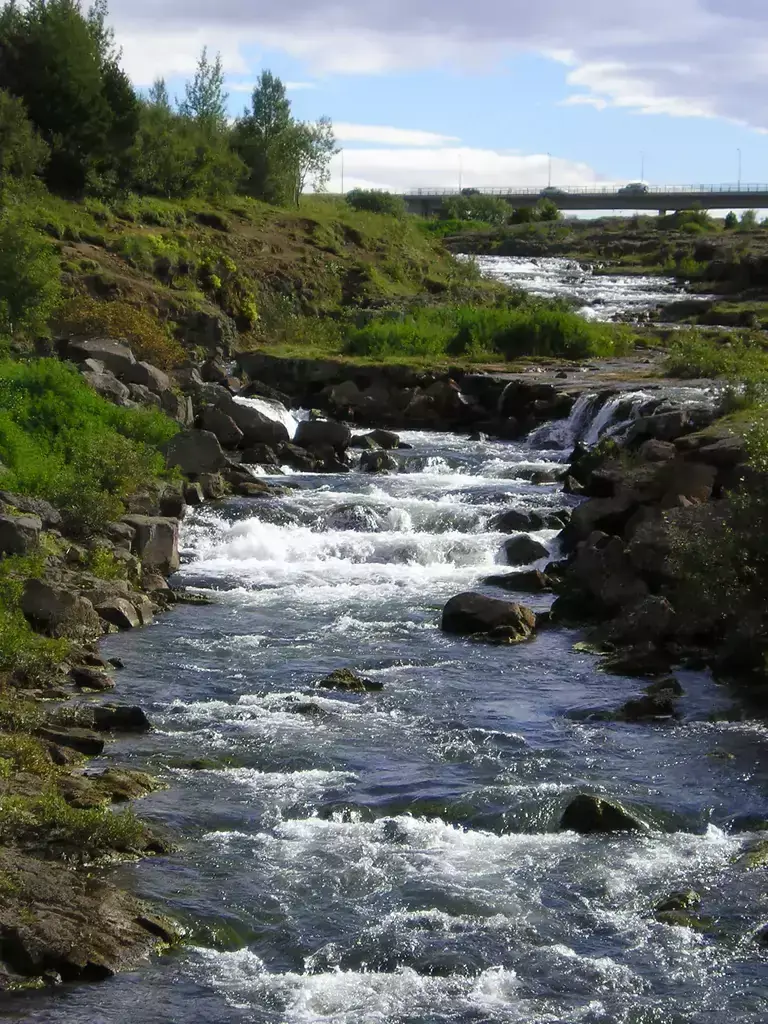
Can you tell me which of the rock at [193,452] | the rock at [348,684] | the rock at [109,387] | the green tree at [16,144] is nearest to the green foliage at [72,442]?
the rock at [193,452]

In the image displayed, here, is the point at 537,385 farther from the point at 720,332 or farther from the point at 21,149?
the point at 21,149

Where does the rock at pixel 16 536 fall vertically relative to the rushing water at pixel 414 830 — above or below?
above

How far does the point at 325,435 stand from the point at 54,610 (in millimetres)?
14912

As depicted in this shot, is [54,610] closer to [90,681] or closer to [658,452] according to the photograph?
[90,681]

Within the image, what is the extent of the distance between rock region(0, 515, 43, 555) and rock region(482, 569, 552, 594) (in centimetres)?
768

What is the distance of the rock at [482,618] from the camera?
20.8m

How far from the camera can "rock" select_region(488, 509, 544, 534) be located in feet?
87.2

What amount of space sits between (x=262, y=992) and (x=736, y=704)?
885cm

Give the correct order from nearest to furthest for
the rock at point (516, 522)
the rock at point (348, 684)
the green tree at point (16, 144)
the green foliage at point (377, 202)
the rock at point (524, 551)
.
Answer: the rock at point (348, 684) → the rock at point (524, 551) → the rock at point (516, 522) → the green tree at point (16, 144) → the green foliage at point (377, 202)

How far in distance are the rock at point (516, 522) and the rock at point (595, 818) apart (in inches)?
518

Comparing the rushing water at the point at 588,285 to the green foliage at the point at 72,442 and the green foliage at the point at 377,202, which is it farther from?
the green foliage at the point at 72,442

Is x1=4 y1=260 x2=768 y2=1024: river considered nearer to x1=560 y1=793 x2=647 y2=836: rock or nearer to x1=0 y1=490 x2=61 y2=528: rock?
x1=560 y1=793 x2=647 y2=836: rock

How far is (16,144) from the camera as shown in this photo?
43375mm

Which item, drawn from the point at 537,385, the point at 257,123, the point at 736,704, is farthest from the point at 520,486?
the point at 257,123
